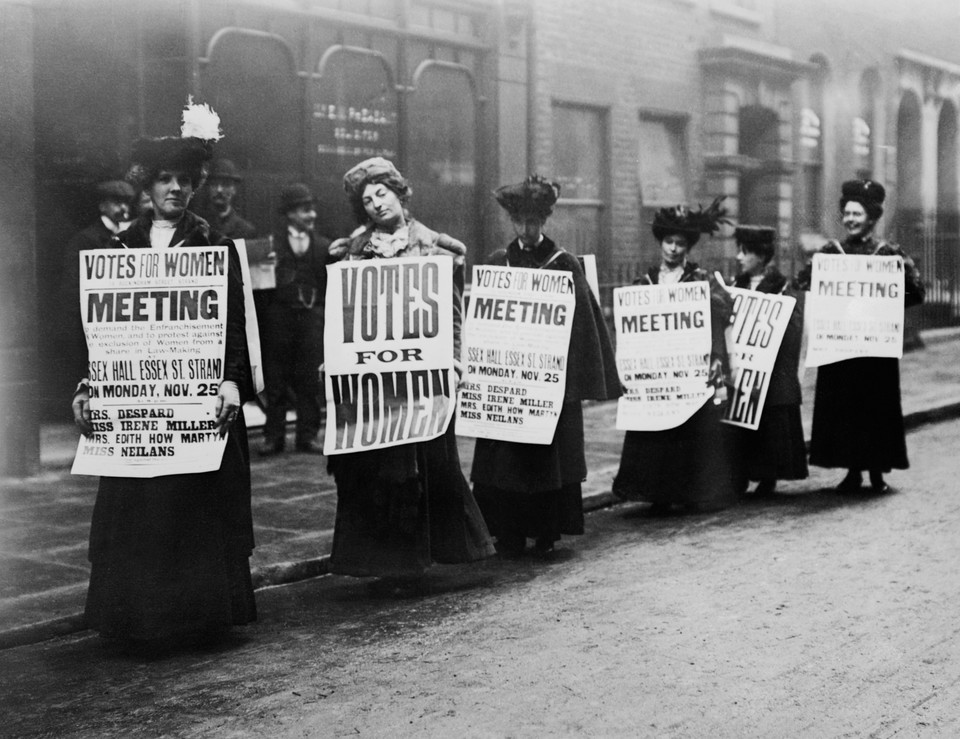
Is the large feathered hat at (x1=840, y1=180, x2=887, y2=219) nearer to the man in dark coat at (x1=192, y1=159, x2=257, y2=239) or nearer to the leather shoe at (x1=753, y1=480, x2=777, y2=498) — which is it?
the leather shoe at (x1=753, y1=480, x2=777, y2=498)

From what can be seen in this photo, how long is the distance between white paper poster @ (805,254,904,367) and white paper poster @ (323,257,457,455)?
11.5 ft

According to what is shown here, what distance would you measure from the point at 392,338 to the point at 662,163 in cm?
1177

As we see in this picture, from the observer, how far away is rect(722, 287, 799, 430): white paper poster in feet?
29.1

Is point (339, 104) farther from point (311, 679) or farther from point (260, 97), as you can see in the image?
point (311, 679)

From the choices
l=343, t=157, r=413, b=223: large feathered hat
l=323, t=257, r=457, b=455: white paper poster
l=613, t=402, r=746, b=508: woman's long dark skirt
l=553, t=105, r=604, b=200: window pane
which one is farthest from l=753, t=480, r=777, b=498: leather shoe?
l=553, t=105, r=604, b=200: window pane

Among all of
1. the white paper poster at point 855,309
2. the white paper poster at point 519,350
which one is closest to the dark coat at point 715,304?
the white paper poster at point 855,309

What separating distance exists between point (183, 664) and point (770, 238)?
17.0ft

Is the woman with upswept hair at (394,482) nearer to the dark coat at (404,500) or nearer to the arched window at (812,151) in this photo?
the dark coat at (404,500)

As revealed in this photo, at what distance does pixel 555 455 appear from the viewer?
724 centimetres

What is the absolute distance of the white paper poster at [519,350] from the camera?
7254 millimetres

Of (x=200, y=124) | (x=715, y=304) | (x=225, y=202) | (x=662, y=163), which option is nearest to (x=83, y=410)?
(x=200, y=124)

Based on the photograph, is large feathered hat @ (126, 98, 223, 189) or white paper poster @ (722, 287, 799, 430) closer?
large feathered hat @ (126, 98, 223, 189)

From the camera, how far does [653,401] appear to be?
841cm

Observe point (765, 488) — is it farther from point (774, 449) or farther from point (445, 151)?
point (445, 151)
